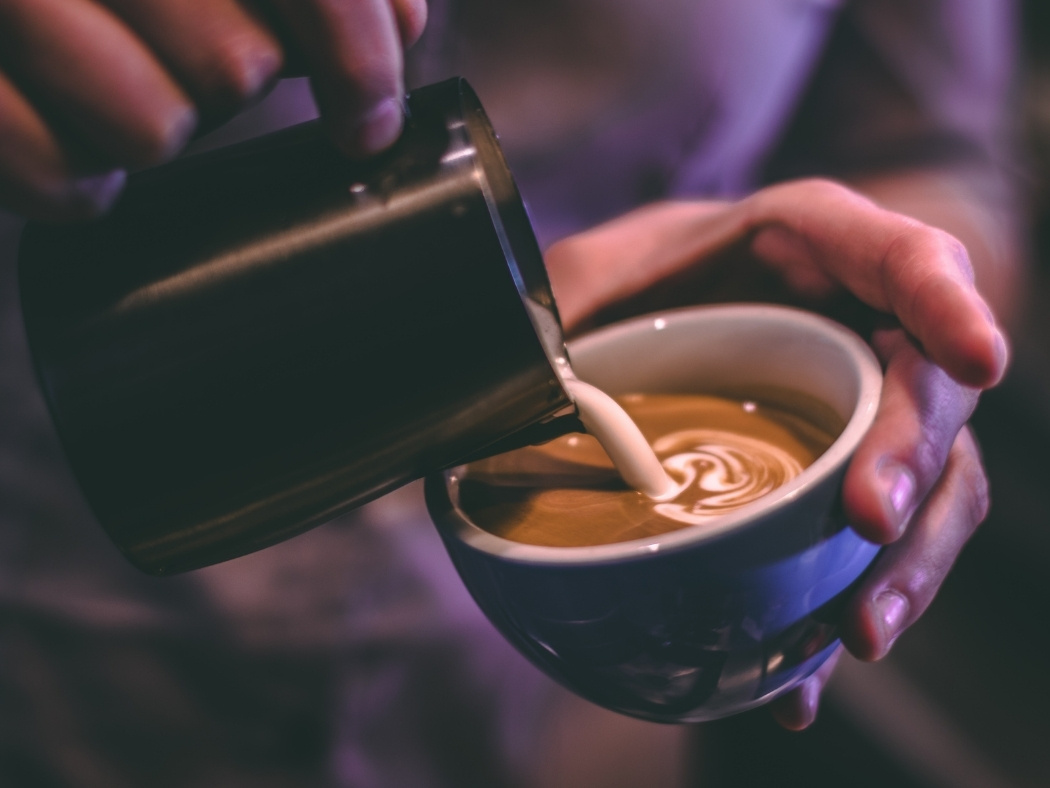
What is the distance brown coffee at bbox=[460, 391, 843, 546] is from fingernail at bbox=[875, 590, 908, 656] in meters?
0.11

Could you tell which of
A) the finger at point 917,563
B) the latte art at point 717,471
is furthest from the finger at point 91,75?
the finger at point 917,563

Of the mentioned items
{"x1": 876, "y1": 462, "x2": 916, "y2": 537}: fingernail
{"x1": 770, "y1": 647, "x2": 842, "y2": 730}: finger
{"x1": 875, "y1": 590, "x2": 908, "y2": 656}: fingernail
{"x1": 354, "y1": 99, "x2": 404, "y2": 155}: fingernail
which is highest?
{"x1": 354, "y1": 99, "x2": 404, "y2": 155}: fingernail

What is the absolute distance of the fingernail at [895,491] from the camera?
435mm

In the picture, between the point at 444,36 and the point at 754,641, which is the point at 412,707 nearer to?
the point at 754,641

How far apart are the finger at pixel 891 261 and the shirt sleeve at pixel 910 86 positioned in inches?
26.3

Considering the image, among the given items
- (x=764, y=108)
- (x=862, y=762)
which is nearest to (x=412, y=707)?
(x=862, y=762)

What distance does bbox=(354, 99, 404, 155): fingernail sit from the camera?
1.36ft

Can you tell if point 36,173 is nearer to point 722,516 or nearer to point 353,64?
point 353,64

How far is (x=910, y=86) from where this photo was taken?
1.22m

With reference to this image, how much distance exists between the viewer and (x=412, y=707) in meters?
0.90

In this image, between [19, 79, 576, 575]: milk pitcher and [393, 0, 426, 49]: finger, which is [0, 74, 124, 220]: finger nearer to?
[19, 79, 576, 575]: milk pitcher

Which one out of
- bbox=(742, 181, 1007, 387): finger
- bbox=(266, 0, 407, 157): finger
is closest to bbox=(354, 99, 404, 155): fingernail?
bbox=(266, 0, 407, 157): finger

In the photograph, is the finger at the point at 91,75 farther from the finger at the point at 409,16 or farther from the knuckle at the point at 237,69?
the finger at the point at 409,16

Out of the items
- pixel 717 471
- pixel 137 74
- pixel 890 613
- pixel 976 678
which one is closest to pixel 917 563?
pixel 890 613
